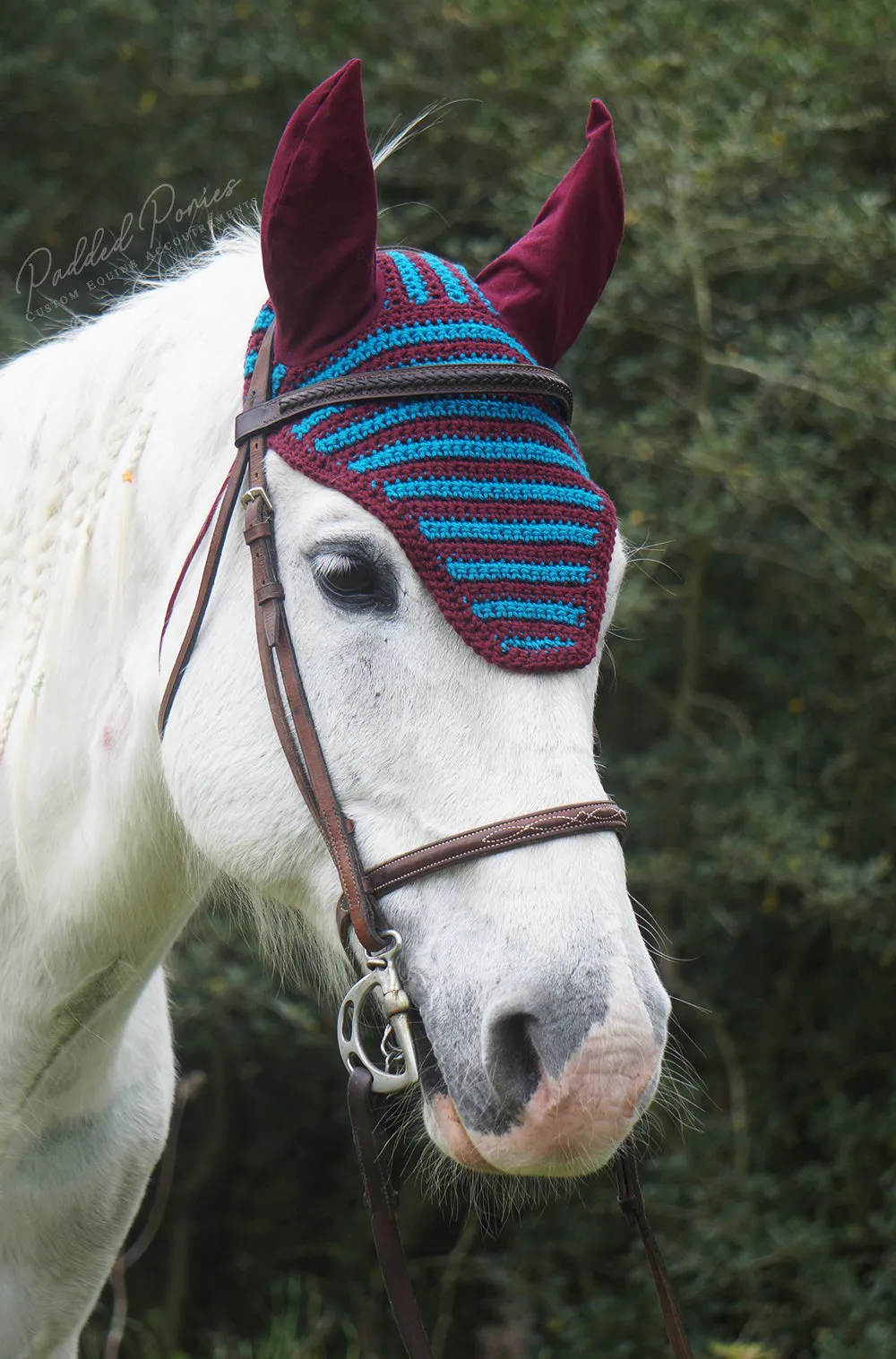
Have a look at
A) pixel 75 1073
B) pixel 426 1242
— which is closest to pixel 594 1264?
pixel 426 1242

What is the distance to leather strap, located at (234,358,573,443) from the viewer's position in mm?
1386

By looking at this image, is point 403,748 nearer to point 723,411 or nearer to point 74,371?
point 74,371

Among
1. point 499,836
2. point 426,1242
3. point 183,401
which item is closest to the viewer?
point 499,836

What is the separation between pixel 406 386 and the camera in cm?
138

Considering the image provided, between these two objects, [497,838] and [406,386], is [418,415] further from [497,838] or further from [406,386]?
[497,838]

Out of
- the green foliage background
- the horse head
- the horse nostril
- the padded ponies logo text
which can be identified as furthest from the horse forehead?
the padded ponies logo text

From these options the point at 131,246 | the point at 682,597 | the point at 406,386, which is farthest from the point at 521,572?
the point at 131,246

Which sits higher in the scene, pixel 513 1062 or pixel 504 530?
pixel 504 530

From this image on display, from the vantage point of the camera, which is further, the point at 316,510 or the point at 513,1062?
the point at 316,510

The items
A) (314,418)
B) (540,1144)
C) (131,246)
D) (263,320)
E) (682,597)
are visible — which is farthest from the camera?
(131,246)

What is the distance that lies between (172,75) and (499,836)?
11.9 ft

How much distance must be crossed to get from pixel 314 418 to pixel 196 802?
463mm

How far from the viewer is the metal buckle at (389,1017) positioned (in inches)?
48.8

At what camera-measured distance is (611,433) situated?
372cm
